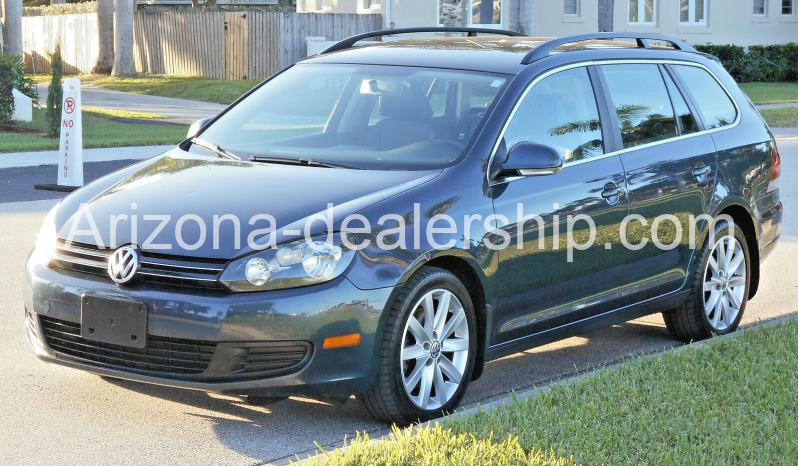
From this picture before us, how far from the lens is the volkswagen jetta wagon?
4770 mm

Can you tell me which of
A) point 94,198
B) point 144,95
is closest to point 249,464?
point 94,198

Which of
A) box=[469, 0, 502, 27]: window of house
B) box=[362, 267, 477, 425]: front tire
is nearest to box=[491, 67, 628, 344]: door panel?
box=[362, 267, 477, 425]: front tire

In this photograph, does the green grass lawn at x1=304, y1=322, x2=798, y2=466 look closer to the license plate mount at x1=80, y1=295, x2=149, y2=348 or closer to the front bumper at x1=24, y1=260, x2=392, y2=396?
the front bumper at x1=24, y1=260, x2=392, y2=396

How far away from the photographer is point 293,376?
4.77 meters

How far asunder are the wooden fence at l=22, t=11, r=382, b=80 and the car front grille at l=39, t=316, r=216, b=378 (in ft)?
86.6

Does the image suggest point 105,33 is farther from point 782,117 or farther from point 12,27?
point 782,117

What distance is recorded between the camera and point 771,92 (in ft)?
104

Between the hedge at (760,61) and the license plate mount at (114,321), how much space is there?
33.6 meters

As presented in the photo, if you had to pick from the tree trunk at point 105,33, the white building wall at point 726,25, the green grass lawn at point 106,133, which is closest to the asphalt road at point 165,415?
the green grass lawn at point 106,133

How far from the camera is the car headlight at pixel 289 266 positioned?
185 inches

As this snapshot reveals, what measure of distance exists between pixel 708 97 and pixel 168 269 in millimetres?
3969

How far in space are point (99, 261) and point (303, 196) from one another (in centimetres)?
94

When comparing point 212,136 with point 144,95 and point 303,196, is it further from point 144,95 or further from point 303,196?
Result: point 144,95

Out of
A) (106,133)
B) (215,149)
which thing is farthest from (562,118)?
(106,133)
